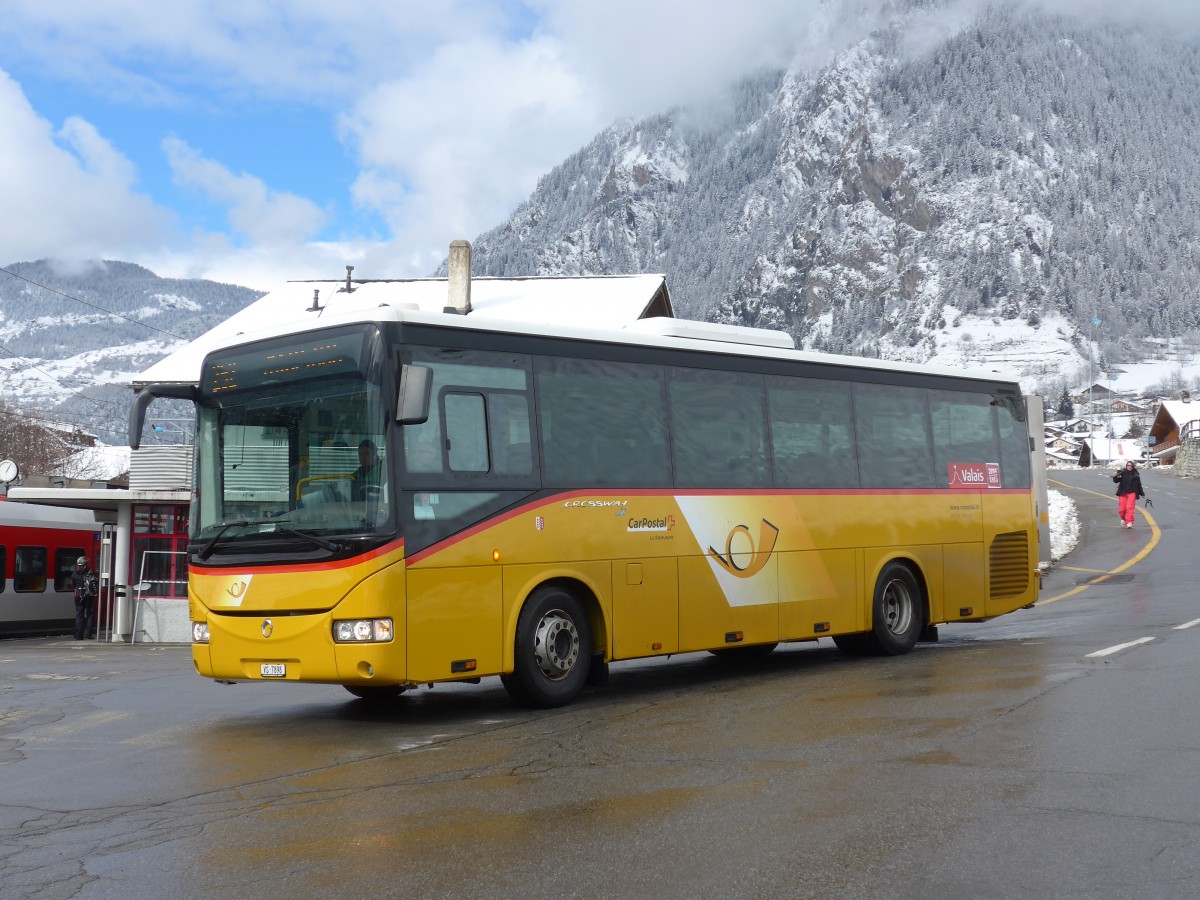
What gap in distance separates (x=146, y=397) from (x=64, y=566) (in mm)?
25298

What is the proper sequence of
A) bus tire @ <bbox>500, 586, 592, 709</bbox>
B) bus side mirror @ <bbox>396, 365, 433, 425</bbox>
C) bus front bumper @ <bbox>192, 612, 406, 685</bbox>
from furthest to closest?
bus tire @ <bbox>500, 586, 592, 709</bbox> → bus front bumper @ <bbox>192, 612, 406, 685</bbox> → bus side mirror @ <bbox>396, 365, 433, 425</bbox>

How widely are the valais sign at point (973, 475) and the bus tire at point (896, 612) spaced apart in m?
1.28

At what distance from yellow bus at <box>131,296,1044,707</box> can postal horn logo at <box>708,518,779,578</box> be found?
0.02 m

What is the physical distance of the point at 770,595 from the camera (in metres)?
12.8

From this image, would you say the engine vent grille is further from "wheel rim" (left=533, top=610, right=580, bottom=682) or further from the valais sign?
"wheel rim" (left=533, top=610, right=580, bottom=682)

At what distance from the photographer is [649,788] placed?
7.16 metres

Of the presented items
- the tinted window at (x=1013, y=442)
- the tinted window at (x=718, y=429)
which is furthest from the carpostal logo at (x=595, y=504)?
the tinted window at (x=1013, y=442)

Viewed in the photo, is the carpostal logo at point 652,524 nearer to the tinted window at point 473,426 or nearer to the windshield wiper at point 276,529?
the tinted window at point 473,426

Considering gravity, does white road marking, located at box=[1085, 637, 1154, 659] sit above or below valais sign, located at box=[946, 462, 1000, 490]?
below

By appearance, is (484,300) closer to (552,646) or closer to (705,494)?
(705,494)

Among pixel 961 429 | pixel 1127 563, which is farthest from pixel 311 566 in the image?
pixel 1127 563

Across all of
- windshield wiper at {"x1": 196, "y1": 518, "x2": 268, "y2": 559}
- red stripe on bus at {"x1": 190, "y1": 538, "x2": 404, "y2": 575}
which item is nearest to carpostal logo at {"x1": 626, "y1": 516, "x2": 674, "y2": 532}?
red stripe on bus at {"x1": 190, "y1": 538, "x2": 404, "y2": 575}

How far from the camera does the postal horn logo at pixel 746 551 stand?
1233cm

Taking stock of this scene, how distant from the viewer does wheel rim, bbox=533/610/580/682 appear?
1065cm
